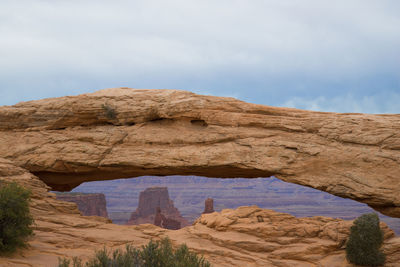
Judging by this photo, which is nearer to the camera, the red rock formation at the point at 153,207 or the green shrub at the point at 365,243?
the green shrub at the point at 365,243

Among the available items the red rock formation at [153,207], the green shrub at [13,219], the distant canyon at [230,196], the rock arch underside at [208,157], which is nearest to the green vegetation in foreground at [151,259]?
the green shrub at [13,219]

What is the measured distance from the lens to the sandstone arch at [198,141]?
53.9 ft

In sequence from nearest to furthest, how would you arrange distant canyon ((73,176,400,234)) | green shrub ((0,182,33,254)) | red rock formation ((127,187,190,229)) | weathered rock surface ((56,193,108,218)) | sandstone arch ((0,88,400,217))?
green shrub ((0,182,33,254)) < sandstone arch ((0,88,400,217)) < weathered rock surface ((56,193,108,218)) < red rock formation ((127,187,190,229)) < distant canyon ((73,176,400,234))

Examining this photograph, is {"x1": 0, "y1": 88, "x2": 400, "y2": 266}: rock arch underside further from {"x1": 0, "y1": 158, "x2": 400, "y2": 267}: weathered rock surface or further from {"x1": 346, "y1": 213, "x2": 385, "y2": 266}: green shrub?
{"x1": 346, "y1": 213, "x2": 385, "y2": 266}: green shrub

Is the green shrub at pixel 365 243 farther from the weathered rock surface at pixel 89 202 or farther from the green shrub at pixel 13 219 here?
the weathered rock surface at pixel 89 202

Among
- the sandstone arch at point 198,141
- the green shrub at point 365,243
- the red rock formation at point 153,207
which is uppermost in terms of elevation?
the sandstone arch at point 198,141

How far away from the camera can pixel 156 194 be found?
88375 millimetres

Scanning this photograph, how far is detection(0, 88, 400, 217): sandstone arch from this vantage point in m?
16.4

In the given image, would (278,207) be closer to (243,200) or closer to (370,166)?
(243,200)

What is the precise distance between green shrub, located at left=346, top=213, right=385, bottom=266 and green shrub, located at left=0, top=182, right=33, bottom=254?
1260 cm

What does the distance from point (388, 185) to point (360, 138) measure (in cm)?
216

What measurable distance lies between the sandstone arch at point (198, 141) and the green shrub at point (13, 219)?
19.1 ft

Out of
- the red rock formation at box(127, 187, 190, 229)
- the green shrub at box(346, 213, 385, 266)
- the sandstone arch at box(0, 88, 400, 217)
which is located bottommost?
the red rock formation at box(127, 187, 190, 229)

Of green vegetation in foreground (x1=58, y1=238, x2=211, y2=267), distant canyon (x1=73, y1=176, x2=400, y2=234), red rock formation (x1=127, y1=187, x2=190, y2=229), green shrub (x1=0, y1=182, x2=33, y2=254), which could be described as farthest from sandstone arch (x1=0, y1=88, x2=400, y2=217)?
distant canyon (x1=73, y1=176, x2=400, y2=234)
